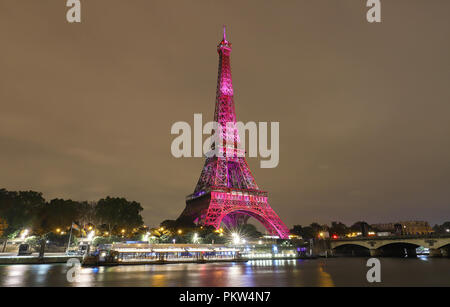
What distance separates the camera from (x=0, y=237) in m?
61.7

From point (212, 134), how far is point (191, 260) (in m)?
43.4

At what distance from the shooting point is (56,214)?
229 feet

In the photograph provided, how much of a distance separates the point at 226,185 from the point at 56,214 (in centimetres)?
4332

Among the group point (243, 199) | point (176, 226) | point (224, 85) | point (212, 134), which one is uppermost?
point (224, 85)

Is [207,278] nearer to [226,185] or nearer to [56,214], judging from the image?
[226,185]

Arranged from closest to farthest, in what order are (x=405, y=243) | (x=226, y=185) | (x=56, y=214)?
1. (x=56, y=214)
2. (x=226, y=185)
3. (x=405, y=243)

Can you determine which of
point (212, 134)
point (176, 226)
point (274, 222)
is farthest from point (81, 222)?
point (274, 222)

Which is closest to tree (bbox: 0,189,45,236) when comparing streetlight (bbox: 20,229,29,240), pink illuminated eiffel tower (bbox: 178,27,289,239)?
streetlight (bbox: 20,229,29,240)

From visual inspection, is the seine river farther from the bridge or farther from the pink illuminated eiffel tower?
the bridge

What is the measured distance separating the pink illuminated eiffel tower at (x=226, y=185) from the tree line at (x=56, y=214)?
58.3ft

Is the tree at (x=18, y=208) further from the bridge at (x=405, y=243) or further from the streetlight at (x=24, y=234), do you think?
the bridge at (x=405, y=243)

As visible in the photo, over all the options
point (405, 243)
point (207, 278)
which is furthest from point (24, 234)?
point (405, 243)
